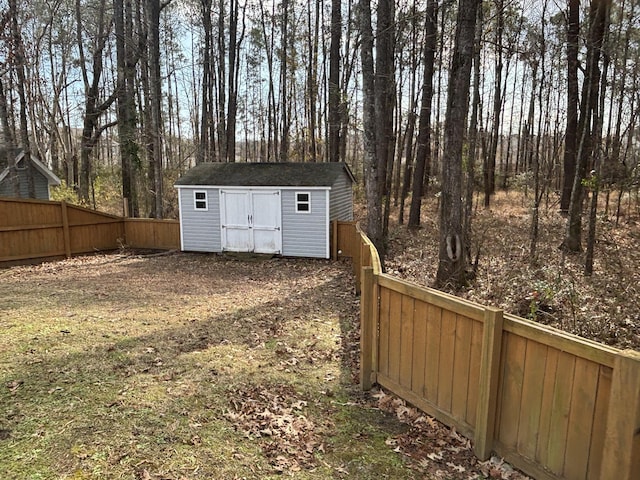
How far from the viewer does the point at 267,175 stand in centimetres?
1435

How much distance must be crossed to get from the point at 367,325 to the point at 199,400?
192 cm

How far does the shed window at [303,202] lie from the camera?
1362cm

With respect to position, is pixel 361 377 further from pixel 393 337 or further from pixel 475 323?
pixel 475 323

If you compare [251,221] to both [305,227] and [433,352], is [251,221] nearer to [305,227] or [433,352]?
[305,227]

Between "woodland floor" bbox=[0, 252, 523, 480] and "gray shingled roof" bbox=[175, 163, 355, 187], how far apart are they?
6.17 m

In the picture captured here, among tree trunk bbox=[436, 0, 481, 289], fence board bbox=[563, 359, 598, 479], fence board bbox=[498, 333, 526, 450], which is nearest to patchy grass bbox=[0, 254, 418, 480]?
fence board bbox=[498, 333, 526, 450]

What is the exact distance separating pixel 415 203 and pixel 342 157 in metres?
6.50

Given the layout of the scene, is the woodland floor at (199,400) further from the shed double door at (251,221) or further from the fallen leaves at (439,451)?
the shed double door at (251,221)

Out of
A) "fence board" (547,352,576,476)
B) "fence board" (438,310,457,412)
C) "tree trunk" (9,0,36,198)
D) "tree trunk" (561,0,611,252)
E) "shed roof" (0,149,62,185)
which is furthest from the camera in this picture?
"shed roof" (0,149,62,185)

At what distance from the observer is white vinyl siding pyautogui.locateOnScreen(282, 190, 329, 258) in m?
13.5

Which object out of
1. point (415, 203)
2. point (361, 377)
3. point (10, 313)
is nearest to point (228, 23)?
point (415, 203)

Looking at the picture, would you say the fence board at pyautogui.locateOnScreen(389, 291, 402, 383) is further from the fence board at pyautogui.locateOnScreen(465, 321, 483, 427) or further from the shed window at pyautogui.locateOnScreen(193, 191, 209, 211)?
the shed window at pyautogui.locateOnScreen(193, 191, 209, 211)

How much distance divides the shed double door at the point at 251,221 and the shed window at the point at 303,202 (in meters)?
0.67

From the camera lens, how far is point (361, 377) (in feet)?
15.7
